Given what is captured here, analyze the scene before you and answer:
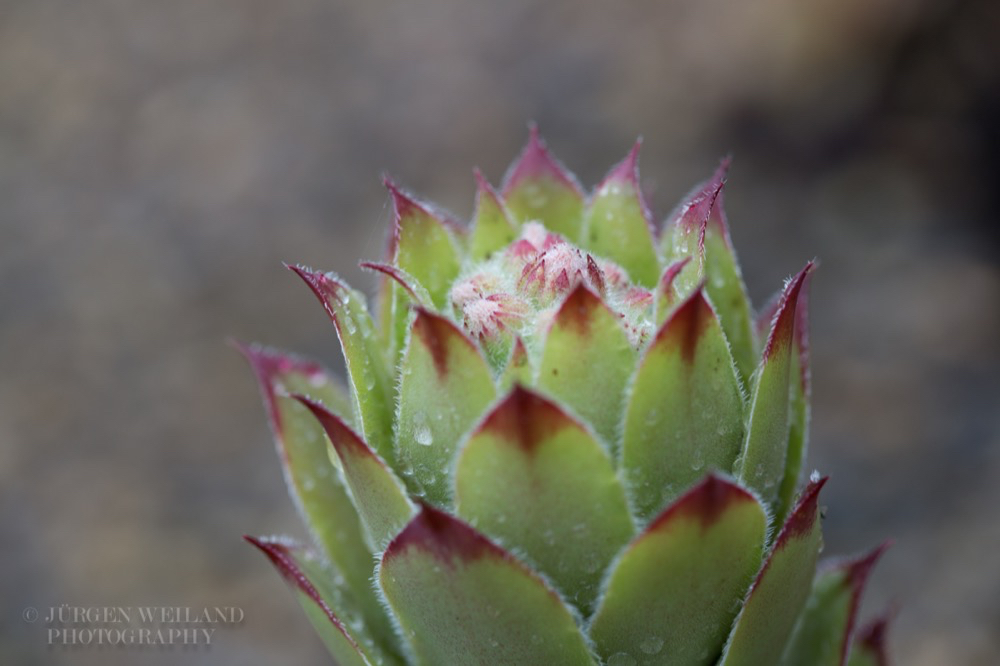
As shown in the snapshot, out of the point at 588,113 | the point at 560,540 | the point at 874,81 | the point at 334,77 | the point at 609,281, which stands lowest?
the point at 560,540

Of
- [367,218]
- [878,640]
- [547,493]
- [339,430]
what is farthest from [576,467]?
[367,218]

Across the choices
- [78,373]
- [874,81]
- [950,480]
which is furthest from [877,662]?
[78,373]

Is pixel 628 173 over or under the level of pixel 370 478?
over

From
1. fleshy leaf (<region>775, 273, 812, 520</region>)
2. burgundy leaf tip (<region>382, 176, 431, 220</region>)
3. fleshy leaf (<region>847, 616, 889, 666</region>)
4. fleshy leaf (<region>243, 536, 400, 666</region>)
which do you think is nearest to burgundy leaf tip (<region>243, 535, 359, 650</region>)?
fleshy leaf (<region>243, 536, 400, 666</region>)

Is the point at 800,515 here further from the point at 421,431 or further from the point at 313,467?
the point at 313,467

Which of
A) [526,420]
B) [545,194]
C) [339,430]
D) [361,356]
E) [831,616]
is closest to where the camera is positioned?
[526,420]

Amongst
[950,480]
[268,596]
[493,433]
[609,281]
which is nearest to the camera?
[493,433]

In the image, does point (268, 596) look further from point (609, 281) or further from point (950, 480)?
point (609, 281)

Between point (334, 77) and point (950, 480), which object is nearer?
point (950, 480)
